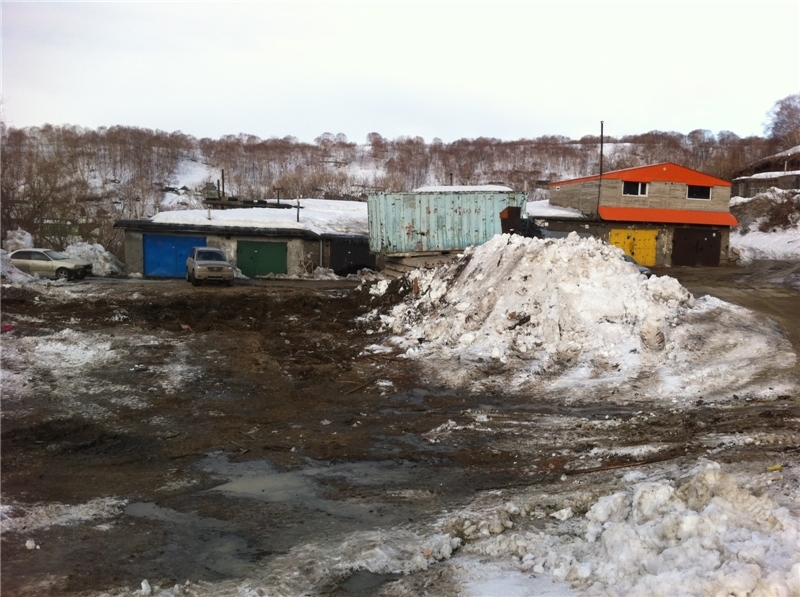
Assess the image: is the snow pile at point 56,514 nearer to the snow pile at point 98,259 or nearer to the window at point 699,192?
the snow pile at point 98,259

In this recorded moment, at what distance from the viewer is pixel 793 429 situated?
7371 millimetres

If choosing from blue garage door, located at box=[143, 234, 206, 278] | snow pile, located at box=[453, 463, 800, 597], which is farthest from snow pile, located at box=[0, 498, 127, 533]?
blue garage door, located at box=[143, 234, 206, 278]

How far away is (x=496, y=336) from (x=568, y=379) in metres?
2.32

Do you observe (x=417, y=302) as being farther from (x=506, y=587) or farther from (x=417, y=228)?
(x=506, y=587)

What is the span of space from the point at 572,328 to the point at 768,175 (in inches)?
2255

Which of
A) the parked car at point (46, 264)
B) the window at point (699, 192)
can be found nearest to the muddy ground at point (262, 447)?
the parked car at point (46, 264)

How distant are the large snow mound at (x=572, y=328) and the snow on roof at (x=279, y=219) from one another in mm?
19913

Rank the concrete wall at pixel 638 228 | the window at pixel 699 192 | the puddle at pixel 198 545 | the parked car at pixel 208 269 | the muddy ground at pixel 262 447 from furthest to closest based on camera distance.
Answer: the window at pixel 699 192 → the concrete wall at pixel 638 228 → the parked car at pixel 208 269 → the muddy ground at pixel 262 447 → the puddle at pixel 198 545

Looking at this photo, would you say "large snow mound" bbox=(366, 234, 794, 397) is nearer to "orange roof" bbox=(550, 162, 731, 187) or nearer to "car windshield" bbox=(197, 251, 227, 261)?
"car windshield" bbox=(197, 251, 227, 261)

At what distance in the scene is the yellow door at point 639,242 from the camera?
3631 centimetres

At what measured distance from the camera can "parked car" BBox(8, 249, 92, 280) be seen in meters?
25.9

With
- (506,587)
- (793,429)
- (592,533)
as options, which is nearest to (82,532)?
(506,587)

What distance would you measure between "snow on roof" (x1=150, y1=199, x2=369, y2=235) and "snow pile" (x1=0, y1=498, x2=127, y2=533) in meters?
27.9

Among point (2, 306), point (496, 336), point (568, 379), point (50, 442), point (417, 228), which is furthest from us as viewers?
point (417, 228)
